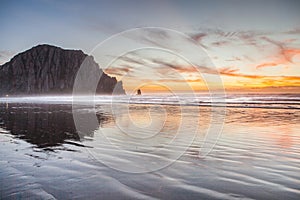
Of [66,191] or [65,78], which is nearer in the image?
[66,191]

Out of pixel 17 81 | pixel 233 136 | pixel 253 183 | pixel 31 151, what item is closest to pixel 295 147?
pixel 233 136

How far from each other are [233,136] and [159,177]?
20.1ft

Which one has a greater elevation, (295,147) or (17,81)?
(17,81)

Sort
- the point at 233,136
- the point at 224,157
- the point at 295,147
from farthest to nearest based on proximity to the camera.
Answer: the point at 233,136 → the point at 295,147 → the point at 224,157

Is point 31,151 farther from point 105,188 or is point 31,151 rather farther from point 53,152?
point 105,188

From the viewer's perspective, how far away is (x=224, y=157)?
6.84 meters

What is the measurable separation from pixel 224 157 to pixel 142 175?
2732mm

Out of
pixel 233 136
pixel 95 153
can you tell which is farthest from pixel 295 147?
pixel 95 153

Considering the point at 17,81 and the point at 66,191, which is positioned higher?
the point at 17,81

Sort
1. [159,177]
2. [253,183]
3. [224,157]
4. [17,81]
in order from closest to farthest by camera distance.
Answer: [253,183], [159,177], [224,157], [17,81]

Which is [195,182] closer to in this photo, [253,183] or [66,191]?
[253,183]

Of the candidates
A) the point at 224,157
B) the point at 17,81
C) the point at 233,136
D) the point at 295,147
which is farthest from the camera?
the point at 17,81

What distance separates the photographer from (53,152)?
7383 millimetres

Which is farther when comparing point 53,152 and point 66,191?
point 53,152
